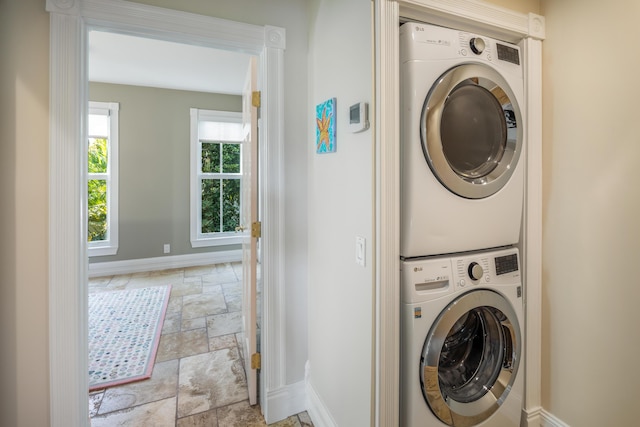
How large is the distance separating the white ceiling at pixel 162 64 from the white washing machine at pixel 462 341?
A: 10.6ft

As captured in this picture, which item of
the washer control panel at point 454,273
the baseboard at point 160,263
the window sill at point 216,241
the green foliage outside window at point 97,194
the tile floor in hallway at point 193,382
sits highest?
the green foliage outside window at point 97,194

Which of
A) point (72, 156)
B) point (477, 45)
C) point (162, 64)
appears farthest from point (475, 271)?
point (162, 64)

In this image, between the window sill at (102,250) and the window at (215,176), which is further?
the window at (215,176)

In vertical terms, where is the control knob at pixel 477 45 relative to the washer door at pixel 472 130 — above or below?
above

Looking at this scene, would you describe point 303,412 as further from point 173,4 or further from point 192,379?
point 173,4

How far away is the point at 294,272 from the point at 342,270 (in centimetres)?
48

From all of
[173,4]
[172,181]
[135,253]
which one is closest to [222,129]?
[172,181]

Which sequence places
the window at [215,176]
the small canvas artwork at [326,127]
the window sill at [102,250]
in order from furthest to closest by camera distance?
the window at [215,176], the window sill at [102,250], the small canvas artwork at [326,127]

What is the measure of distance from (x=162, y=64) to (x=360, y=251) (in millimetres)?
3849

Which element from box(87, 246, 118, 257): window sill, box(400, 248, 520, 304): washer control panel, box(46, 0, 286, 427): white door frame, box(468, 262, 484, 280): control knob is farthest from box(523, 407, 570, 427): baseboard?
box(87, 246, 118, 257): window sill

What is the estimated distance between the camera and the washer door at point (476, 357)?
4.17 ft

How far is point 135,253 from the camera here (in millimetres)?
4680

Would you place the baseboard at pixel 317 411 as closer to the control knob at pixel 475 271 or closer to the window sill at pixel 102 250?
the control knob at pixel 475 271

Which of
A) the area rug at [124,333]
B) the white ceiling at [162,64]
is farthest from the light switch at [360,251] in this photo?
the white ceiling at [162,64]
